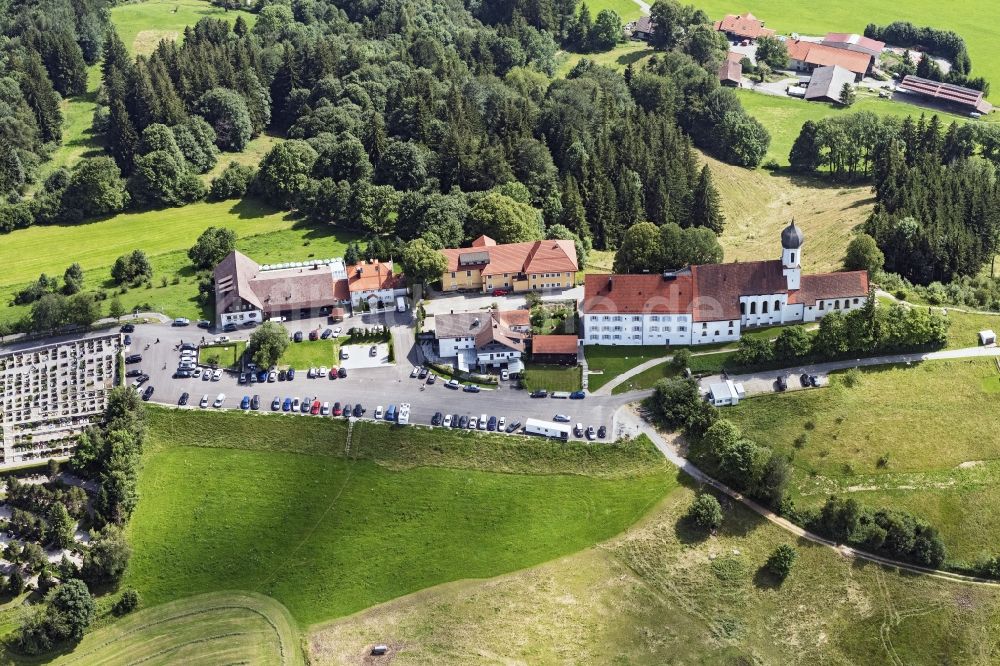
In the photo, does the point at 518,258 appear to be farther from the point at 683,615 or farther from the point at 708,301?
the point at 683,615

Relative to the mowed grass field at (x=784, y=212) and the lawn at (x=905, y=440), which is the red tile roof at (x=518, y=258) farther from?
the mowed grass field at (x=784, y=212)

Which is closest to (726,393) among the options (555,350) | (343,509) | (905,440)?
(905,440)

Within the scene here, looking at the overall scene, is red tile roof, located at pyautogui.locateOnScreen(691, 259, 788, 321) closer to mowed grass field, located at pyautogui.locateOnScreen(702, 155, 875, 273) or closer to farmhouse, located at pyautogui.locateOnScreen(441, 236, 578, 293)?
farmhouse, located at pyautogui.locateOnScreen(441, 236, 578, 293)

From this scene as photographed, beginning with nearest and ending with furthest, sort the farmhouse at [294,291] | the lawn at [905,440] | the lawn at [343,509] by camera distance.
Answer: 1. the lawn at [343,509]
2. the lawn at [905,440]
3. the farmhouse at [294,291]

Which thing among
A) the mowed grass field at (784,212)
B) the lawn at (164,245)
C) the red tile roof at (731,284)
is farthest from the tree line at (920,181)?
the lawn at (164,245)

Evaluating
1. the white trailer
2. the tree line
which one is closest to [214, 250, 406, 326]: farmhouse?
the white trailer
